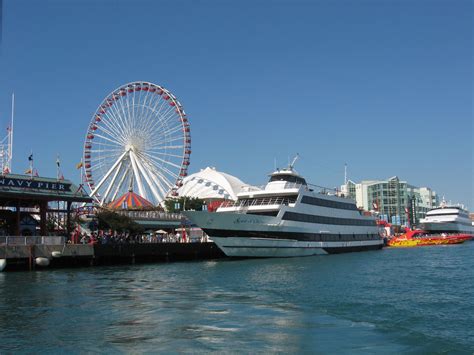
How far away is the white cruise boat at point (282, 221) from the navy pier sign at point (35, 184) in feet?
36.2

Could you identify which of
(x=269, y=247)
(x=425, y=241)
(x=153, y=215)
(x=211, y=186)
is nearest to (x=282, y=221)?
(x=269, y=247)

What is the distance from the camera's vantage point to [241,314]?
1869cm

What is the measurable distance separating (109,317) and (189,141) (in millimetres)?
54844

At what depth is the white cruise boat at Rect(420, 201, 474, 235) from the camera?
10825 cm

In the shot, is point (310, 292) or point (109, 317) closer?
point (109, 317)

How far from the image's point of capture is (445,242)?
3541 inches

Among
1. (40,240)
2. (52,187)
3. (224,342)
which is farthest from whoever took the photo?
(52,187)

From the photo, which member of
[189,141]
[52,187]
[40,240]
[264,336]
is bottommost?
[264,336]

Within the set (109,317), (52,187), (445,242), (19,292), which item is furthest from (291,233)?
(445,242)

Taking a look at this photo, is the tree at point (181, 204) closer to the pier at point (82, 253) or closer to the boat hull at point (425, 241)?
the pier at point (82, 253)

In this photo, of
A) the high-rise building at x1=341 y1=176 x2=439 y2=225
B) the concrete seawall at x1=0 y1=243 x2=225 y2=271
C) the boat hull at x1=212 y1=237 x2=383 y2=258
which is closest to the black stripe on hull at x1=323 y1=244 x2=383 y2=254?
the boat hull at x1=212 y1=237 x2=383 y2=258

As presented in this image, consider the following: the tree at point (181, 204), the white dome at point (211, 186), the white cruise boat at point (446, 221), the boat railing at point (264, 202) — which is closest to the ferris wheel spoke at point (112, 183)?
the tree at point (181, 204)

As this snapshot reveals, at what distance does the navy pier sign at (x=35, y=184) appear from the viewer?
135 ft

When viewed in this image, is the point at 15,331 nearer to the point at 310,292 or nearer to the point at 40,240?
the point at 310,292
